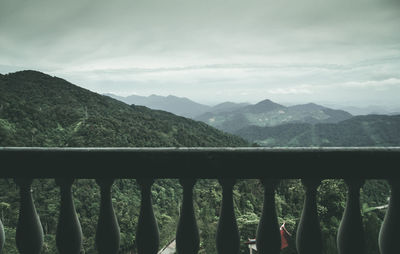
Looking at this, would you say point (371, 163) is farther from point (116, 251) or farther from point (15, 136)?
point (15, 136)

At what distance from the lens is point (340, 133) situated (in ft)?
487

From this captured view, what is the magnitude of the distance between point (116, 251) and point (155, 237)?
0.23m

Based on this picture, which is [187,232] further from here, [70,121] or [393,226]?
[70,121]

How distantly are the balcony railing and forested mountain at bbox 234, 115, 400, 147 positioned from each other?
423ft

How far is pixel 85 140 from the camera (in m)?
47.2

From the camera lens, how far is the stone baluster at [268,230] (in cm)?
137

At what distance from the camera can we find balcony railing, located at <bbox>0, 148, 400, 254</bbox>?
49.4 inches

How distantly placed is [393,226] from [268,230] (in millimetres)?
595

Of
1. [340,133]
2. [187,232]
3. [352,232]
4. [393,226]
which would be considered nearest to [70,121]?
[187,232]

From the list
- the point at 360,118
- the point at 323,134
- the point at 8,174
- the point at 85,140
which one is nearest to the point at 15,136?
the point at 85,140

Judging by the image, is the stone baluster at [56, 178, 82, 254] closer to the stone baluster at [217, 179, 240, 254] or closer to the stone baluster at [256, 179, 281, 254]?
the stone baluster at [217, 179, 240, 254]

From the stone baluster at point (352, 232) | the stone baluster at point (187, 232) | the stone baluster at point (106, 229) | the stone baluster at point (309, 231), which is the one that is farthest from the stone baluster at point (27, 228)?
the stone baluster at point (352, 232)

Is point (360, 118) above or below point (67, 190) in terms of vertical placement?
above

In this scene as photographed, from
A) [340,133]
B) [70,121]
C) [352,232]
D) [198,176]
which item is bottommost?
[352,232]
